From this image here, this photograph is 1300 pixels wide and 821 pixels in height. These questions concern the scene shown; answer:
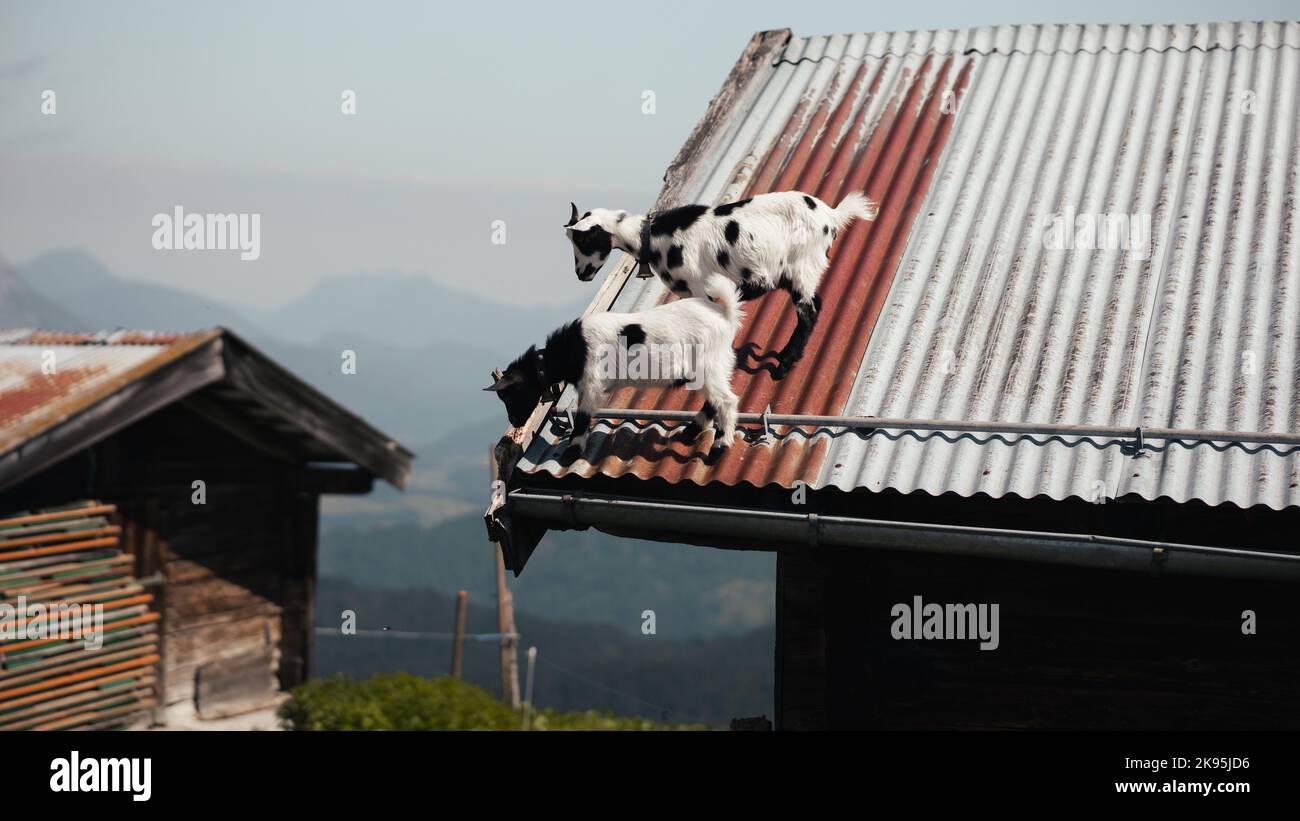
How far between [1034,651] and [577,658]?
1207 inches

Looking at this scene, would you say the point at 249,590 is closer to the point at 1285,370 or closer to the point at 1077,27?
the point at 1077,27

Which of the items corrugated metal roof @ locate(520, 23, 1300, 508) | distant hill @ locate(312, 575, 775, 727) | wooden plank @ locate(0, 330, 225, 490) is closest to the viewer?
corrugated metal roof @ locate(520, 23, 1300, 508)

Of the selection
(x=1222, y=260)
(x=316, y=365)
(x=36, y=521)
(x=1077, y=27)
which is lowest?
(x=36, y=521)

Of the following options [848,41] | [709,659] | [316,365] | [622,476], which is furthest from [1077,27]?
[316,365]

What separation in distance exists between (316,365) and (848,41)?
132 metres

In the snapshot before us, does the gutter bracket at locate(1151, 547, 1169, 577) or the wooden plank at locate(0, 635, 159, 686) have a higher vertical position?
the gutter bracket at locate(1151, 547, 1169, 577)

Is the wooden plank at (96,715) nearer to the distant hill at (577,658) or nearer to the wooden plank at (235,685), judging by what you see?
the wooden plank at (235,685)

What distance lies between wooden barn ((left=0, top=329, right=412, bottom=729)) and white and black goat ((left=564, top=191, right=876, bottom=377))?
720 centimetres

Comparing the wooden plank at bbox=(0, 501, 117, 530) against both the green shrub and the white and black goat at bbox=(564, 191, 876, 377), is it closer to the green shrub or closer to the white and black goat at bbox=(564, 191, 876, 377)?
the green shrub

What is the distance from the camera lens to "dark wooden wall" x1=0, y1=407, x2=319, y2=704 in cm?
1333

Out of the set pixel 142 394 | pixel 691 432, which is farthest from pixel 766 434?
pixel 142 394

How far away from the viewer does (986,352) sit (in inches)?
258

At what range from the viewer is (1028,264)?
7125 mm

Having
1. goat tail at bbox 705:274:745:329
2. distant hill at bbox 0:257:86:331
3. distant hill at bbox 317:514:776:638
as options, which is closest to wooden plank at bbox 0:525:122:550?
goat tail at bbox 705:274:745:329
